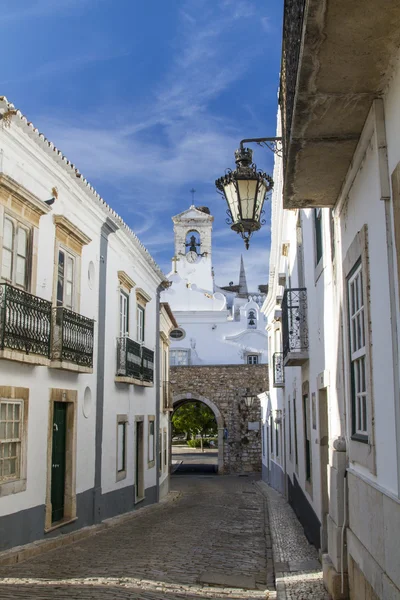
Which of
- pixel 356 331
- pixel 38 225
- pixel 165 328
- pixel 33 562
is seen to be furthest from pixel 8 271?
pixel 165 328

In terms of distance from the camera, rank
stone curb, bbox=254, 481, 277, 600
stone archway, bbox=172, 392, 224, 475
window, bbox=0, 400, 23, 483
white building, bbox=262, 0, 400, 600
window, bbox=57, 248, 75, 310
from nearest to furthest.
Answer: white building, bbox=262, 0, 400, 600 → stone curb, bbox=254, 481, 277, 600 → window, bbox=0, 400, 23, 483 → window, bbox=57, 248, 75, 310 → stone archway, bbox=172, 392, 224, 475

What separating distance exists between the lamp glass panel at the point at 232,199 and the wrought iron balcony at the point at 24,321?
315 centimetres

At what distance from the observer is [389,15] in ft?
10.1

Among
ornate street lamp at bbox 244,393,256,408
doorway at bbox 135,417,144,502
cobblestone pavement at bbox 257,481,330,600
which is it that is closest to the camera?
cobblestone pavement at bbox 257,481,330,600

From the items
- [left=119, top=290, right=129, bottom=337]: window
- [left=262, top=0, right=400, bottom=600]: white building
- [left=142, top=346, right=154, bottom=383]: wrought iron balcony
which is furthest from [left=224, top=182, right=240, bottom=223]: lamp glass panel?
[left=142, top=346, right=154, bottom=383]: wrought iron balcony

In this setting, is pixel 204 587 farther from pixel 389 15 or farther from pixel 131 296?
pixel 131 296

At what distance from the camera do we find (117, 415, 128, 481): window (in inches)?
539

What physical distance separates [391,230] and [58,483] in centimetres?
822

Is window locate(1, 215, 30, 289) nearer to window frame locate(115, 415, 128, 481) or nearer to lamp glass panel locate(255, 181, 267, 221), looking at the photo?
lamp glass panel locate(255, 181, 267, 221)

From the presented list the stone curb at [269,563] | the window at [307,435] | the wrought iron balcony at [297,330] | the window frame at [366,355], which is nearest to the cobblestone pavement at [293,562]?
the stone curb at [269,563]

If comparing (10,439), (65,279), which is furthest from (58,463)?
(65,279)

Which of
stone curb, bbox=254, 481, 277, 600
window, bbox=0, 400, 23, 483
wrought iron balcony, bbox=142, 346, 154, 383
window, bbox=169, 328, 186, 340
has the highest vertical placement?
window, bbox=169, 328, 186, 340

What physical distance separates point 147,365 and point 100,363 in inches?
145

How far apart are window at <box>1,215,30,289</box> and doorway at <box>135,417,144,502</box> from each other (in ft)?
24.2
